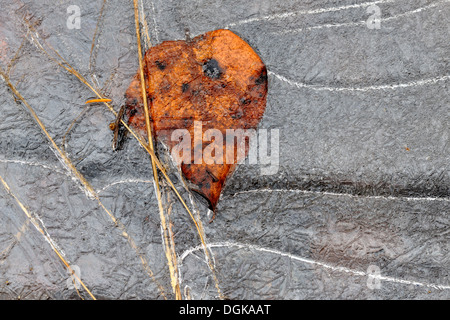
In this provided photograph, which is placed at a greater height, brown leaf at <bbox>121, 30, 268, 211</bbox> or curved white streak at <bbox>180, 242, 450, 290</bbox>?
brown leaf at <bbox>121, 30, 268, 211</bbox>

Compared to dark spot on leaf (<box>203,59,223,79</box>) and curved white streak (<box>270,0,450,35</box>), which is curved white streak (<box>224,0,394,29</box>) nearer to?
curved white streak (<box>270,0,450,35</box>)

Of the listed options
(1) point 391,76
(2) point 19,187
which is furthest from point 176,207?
(1) point 391,76

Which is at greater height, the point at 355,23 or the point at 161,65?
the point at 355,23

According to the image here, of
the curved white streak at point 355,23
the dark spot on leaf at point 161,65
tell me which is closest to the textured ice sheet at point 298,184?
the curved white streak at point 355,23

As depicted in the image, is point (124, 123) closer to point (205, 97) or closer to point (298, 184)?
point (205, 97)

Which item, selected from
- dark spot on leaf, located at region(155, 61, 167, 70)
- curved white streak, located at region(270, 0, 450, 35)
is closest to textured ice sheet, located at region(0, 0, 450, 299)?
curved white streak, located at region(270, 0, 450, 35)

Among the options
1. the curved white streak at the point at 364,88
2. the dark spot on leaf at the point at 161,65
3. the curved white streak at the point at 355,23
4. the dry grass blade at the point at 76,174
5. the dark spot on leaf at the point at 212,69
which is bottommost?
the dry grass blade at the point at 76,174

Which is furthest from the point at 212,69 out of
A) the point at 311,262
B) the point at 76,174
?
the point at 311,262

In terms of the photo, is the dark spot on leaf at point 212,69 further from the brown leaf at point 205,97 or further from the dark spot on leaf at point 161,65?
the dark spot on leaf at point 161,65

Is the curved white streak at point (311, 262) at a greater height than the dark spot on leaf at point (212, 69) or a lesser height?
lesser
